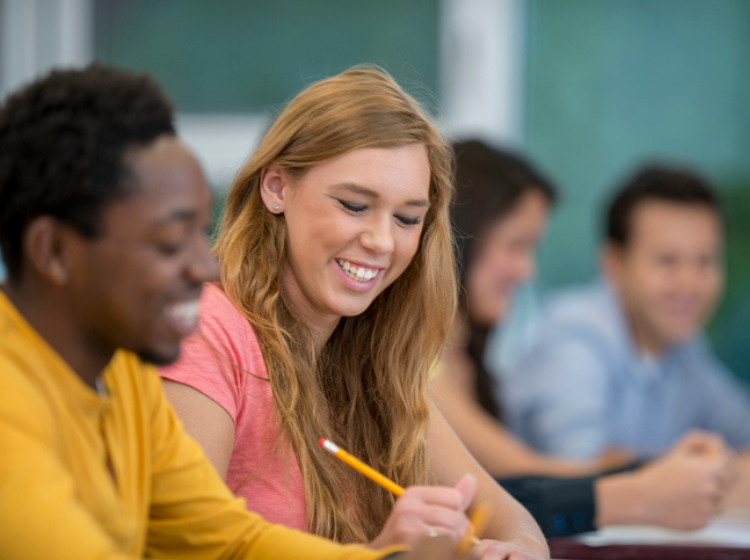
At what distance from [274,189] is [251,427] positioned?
31cm

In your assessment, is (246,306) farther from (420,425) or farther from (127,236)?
(127,236)

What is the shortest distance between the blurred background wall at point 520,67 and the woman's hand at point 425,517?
8.37 ft

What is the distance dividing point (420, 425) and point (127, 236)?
1.96ft

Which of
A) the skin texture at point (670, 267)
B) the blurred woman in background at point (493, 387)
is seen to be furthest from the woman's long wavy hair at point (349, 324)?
the skin texture at point (670, 267)

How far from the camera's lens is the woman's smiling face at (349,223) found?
3.44 ft

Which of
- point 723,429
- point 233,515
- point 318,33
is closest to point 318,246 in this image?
point 233,515

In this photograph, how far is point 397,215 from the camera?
1083mm

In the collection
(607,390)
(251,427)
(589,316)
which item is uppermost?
(251,427)

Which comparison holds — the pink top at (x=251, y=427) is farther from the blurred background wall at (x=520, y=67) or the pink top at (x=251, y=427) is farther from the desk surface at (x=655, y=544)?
the blurred background wall at (x=520, y=67)

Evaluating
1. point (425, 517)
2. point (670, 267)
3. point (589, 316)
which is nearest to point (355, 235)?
point (425, 517)

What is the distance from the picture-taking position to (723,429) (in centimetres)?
254

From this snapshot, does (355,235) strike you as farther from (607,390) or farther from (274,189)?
(607,390)

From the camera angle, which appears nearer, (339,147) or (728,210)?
(339,147)

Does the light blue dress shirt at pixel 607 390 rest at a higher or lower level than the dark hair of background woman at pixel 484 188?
lower
